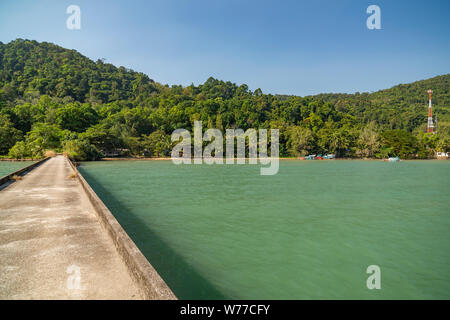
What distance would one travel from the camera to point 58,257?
3988 mm

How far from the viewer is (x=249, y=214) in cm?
989

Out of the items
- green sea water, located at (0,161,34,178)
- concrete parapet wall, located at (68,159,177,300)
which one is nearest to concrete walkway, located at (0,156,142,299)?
concrete parapet wall, located at (68,159,177,300)

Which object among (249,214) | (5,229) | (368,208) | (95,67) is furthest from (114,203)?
(95,67)

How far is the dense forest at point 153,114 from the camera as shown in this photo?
51825 millimetres

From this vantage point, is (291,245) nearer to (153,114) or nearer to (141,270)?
(141,270)

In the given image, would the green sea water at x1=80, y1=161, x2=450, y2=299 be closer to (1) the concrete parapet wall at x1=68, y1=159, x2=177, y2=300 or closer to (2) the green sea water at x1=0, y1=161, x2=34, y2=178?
(1) the concrete parapet wall at x1=68, y1=159, x2=177, y2=300

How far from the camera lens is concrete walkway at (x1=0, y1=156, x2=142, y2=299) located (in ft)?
10.1

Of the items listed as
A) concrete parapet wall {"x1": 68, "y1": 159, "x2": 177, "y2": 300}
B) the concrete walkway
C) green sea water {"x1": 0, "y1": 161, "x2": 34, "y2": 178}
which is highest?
concrete parapet wall {"x1": 68, "y1": 159, "x2": 177, "y2": 300}

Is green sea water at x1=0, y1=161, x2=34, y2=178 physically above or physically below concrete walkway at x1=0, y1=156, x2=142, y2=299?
below

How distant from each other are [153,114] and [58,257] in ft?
229

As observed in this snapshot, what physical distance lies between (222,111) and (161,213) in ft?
244

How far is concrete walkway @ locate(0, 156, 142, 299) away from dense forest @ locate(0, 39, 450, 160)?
126 feet

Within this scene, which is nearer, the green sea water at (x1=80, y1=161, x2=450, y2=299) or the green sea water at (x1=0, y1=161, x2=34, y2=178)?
the green sea water at (x1=80, y1=161, x2=450, y2=299)
